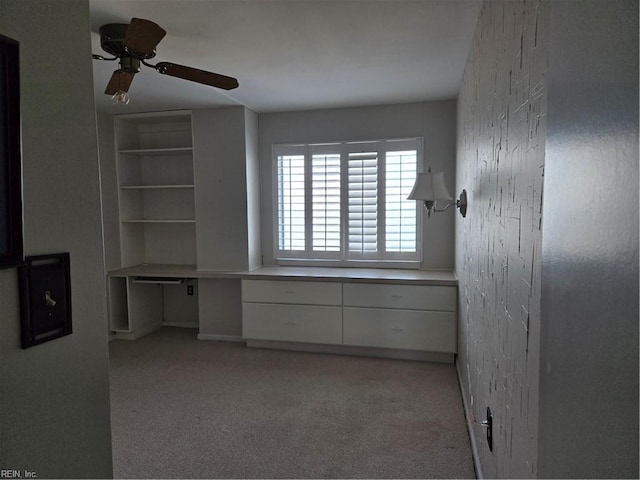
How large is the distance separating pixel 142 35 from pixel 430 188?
2002 millimetres

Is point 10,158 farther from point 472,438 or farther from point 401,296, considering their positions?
point 401,296

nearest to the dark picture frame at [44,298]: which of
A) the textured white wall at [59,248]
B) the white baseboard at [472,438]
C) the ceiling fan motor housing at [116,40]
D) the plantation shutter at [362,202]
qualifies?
the textured white wall at [59,248]

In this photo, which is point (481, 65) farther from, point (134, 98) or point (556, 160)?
point (134, 98)

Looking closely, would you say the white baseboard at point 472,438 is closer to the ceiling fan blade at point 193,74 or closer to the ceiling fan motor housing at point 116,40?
the ceiling fan blade at point 193,74

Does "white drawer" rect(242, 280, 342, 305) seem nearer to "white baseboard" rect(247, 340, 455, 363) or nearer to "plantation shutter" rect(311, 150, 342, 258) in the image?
"white baseboard" rect(247, 340, 455, 363)

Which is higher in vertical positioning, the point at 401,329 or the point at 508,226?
the point at 508,226

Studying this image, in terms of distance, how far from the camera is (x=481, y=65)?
2.01 metres

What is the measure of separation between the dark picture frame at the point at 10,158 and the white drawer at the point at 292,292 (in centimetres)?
305

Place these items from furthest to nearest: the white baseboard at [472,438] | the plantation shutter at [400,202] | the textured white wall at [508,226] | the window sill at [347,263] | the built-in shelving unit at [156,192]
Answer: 1. the built-in shelving unit at [156,192]
2. the window sill at [347,263]
3. the plantation shutter at [400,202]
4. the white baseboard at [472,438]
5. the textured white wall at [508,226]

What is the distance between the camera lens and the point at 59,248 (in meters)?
0.88

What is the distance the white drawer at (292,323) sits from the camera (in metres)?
3.70

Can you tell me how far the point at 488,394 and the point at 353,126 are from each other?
10.1 ft

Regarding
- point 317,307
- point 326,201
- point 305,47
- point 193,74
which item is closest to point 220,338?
point 317,307

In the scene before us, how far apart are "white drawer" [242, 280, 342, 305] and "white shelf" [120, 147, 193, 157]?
1.62m
